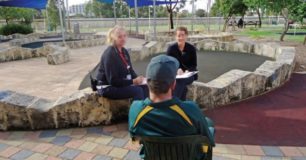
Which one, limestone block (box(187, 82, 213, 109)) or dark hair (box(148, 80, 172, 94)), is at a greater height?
dark hair (box(148, 80, 172, 94))

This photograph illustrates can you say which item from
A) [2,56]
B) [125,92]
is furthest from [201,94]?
[2,56]

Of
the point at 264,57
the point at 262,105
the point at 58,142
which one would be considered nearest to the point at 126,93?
the point at 58,142

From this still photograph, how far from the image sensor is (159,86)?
4.91 feet

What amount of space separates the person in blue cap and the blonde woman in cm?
151

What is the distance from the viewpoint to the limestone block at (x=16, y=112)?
323 cm

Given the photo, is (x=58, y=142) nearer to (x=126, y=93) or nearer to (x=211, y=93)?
(x=126, y=93)

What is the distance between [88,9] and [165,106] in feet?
206

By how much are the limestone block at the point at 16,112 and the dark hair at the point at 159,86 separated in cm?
230

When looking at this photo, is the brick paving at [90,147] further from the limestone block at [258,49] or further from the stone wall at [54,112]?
the limestone block at [258,49]

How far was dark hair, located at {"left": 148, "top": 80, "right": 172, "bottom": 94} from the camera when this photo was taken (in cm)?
149

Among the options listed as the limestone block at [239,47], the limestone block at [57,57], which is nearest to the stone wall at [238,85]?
the limestone block at [239,47]

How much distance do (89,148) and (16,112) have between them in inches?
43.7

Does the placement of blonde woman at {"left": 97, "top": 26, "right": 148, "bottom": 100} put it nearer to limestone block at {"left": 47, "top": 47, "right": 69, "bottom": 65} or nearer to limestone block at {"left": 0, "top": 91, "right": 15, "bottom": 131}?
limestone block at {"left": 0, "top": 91, "right": 15, "bottom": 131}

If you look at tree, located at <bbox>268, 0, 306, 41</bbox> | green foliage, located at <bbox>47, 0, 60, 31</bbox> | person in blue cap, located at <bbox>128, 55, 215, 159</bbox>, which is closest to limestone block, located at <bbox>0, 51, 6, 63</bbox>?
person in blue cap, located at <bbox>128, 55, 215, 159</bbox>
